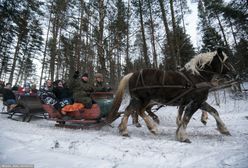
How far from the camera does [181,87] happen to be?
14.4 feet

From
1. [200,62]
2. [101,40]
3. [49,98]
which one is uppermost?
[101,40]

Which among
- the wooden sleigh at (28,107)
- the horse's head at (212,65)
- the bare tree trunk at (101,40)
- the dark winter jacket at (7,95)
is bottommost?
the wooden sleigh at (28,107)

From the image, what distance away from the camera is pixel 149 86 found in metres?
4.70

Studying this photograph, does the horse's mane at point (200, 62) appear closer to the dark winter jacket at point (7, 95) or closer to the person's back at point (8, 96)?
the person's back at point (8, 96)

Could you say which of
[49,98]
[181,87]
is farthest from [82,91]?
[181,87]

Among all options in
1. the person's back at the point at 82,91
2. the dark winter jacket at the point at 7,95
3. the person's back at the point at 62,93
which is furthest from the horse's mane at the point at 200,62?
the dark winter jacket at the point at 7,95

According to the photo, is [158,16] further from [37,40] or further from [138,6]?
[37,40]

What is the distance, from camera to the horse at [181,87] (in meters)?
4.24

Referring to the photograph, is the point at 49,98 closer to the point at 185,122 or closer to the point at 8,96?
the point at 8,96

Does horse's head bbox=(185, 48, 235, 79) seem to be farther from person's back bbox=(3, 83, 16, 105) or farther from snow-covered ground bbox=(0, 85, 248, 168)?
person's back bbox=(3, 83, 16, 105)

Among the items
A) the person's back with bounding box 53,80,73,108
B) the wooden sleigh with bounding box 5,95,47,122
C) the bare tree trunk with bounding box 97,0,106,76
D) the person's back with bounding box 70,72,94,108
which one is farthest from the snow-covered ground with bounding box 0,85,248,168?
the bare tree trunk with bounding box 97,0,106,76

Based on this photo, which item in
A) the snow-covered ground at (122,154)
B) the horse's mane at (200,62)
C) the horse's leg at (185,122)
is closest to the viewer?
the snow-covered ground at (122,154)

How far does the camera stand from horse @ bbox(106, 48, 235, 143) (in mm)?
4242

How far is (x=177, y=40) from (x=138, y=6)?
12.2 ft
